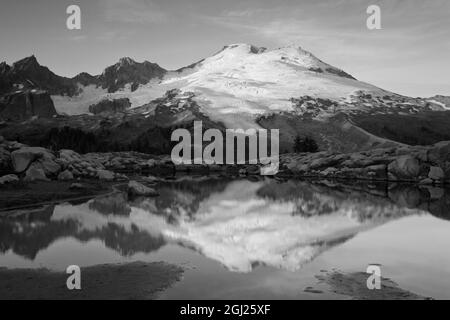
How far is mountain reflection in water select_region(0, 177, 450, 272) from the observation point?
101 feet

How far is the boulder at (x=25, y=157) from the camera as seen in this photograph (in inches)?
2527

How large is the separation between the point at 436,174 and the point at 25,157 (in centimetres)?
7449

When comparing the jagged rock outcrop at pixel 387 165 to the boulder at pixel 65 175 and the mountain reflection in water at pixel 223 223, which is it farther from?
the boulder at pixel 65 175

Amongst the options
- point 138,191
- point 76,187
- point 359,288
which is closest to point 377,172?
point 138,191

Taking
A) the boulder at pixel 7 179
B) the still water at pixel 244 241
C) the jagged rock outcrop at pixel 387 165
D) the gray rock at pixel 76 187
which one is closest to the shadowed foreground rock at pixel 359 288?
the still water at pixel 244 241

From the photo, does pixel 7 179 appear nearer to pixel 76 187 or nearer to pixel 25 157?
pixel 76 187

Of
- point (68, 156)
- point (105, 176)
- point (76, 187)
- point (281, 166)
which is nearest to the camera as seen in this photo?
point (76, 187)

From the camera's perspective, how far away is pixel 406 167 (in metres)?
96.6

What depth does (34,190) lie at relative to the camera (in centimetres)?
5350

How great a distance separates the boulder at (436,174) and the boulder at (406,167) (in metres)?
3.65
